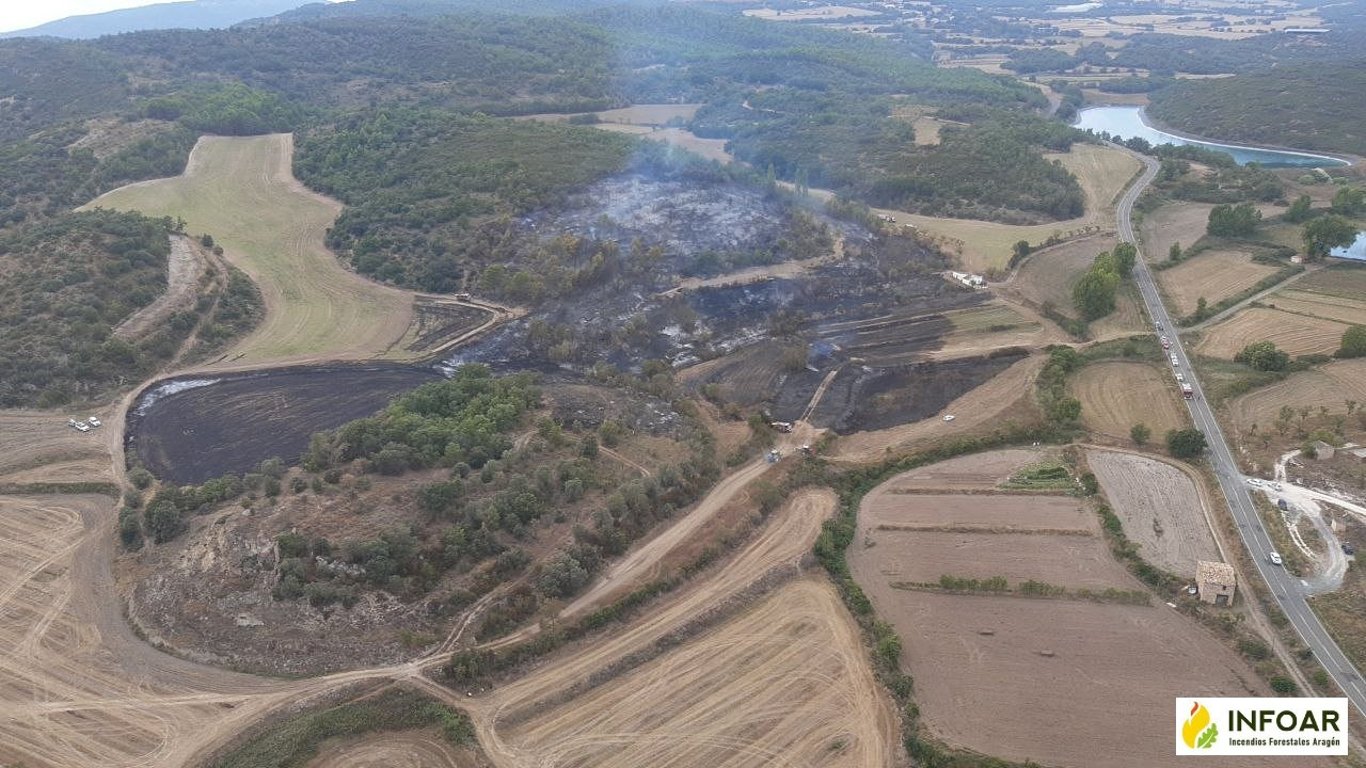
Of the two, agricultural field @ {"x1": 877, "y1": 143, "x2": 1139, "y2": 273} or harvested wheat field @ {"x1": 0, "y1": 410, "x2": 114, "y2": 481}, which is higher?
agricultural field @ {"x1": 877, "y1": 143, "x2": 1139, "y2": 273}

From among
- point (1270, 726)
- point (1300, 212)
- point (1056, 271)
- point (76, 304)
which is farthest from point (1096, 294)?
point (76, 304)

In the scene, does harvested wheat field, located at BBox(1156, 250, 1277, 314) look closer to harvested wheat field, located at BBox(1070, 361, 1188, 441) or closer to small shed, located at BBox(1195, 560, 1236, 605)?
harvested wheat field, located at BBox(1070, 361, 1188, 441)

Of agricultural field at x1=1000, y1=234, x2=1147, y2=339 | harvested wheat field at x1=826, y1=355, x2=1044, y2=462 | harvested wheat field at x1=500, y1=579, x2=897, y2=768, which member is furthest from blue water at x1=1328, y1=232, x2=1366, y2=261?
harvested wheat field at x1=500, y1=579, x2=897, y2=768

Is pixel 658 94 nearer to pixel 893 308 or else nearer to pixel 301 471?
pixel 893 308

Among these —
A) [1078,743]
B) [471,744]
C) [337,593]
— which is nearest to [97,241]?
[337,593]

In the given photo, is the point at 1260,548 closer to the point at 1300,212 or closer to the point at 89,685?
the point at 89,685

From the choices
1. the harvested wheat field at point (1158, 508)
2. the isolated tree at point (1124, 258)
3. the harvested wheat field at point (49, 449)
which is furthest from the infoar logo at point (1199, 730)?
the harvested wheat field at point (49, 449)

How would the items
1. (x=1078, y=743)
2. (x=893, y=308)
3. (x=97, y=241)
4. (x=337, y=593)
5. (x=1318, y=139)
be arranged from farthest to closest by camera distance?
(x=1318, y=139), (x=893, y=308), (x=97, y=241), (x=337, y=593), (x=1078, y=743)
